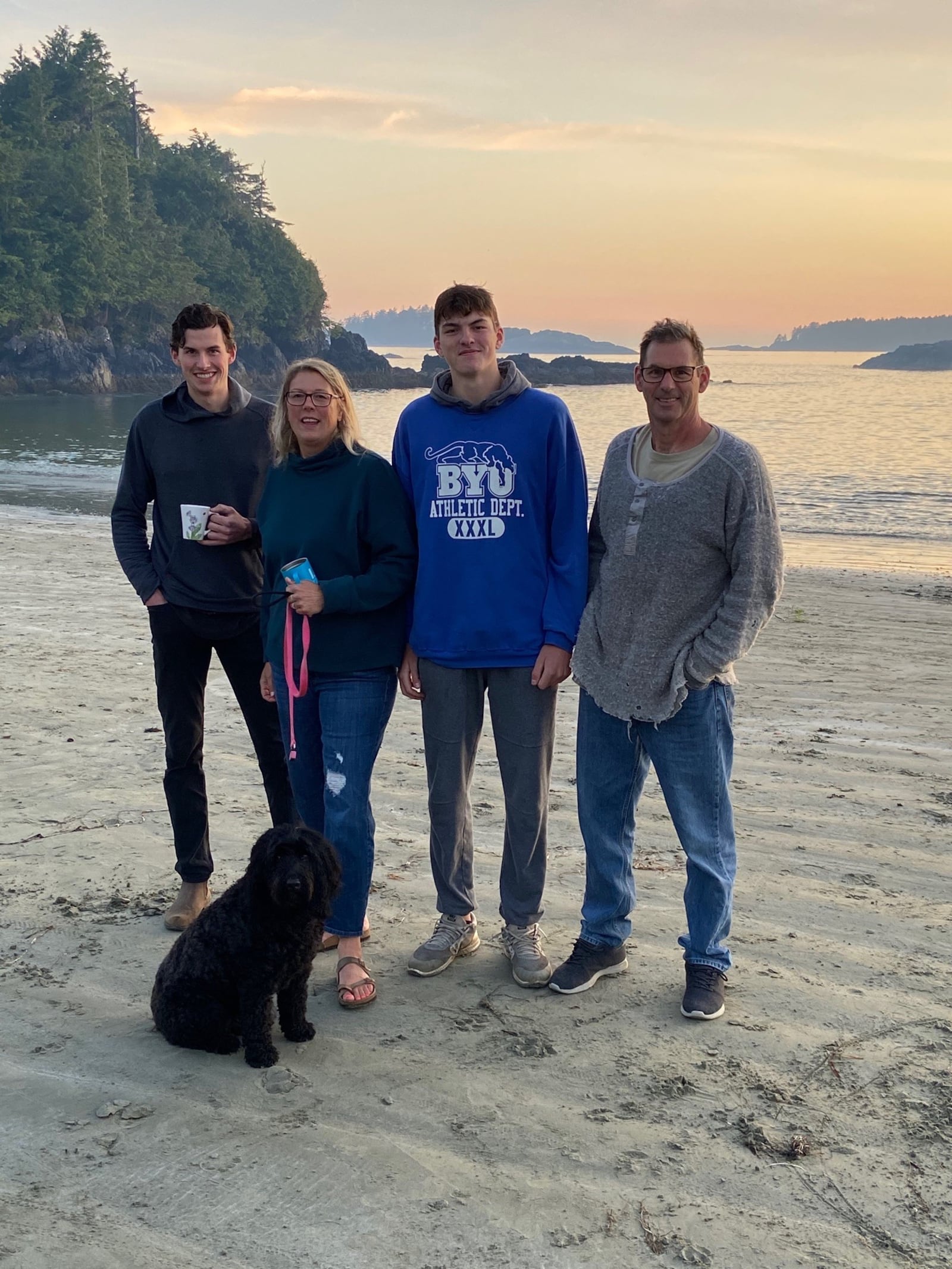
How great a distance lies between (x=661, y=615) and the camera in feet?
11.0

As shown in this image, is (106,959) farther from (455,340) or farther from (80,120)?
(80,120)

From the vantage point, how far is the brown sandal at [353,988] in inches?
139

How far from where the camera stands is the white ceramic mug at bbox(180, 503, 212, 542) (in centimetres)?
382

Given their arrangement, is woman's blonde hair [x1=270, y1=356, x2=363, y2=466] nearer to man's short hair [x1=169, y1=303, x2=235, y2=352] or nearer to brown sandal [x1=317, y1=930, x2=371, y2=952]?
man's short hair [x1=169, y1=303, x2=235, y2=352]

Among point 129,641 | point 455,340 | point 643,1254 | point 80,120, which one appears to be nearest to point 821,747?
point 455,340

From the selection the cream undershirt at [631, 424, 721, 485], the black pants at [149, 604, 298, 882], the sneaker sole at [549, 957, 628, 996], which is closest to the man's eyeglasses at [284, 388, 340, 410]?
the black pants at [149, 604, 298, 882]

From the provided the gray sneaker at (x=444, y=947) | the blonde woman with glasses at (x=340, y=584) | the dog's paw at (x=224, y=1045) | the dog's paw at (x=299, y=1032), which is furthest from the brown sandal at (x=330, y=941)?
the dog's paw at (x=224, y=1045)

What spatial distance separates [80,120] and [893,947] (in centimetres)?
9179

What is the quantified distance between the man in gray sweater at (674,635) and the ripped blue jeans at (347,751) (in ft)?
2.37

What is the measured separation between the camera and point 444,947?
12.4 ft

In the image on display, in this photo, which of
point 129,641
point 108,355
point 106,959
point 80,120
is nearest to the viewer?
point 106,959

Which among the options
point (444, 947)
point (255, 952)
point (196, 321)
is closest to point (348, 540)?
point (196, 321)

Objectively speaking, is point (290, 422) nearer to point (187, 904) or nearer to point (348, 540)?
point (348, 540)

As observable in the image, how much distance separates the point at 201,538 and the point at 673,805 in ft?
6.40
